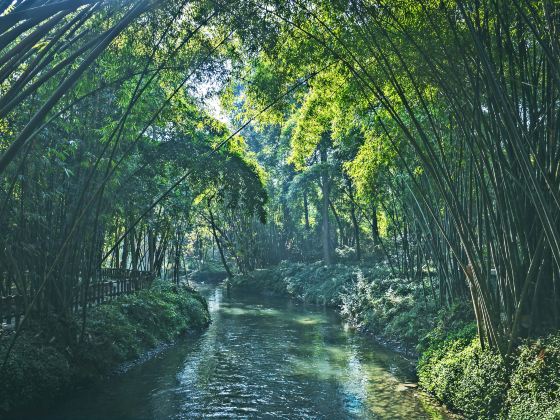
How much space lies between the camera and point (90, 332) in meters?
7.49

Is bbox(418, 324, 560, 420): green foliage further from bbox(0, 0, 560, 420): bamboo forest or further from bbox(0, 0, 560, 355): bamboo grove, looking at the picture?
bbox(0, 0, 560, 355): bamboo grove

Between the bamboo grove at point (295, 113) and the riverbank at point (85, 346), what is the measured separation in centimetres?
69

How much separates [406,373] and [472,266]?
3165 millimetres

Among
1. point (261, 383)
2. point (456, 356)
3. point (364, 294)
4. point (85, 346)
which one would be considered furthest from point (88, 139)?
point (364, 294)

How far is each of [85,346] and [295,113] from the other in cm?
548

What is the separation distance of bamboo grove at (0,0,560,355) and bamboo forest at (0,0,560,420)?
3 cm

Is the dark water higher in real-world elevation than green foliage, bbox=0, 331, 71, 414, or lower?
→ lower

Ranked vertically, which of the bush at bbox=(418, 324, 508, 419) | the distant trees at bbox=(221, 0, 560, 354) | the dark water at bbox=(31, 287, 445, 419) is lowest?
the dark water at bbox=(31, 287, 445, 419)

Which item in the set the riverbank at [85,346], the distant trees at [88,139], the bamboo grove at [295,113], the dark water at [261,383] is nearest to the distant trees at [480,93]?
the bamboo grove at [295,113]

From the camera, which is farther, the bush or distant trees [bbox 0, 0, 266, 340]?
distant trees [bbox 0, 0, 266, 340]

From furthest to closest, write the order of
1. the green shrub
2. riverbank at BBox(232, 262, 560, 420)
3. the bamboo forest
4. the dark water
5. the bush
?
the dark water → the bush → the bamboo forest → riverbank at BBox(232, 262, 560, 420) → the green shrub

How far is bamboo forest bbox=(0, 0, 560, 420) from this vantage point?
4660mm

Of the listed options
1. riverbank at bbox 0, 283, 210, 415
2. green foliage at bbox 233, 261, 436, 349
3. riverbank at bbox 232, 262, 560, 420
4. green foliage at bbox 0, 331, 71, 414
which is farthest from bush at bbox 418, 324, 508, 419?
green foliage at bbox 0, 331, 71, 414

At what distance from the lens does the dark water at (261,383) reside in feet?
19.5
